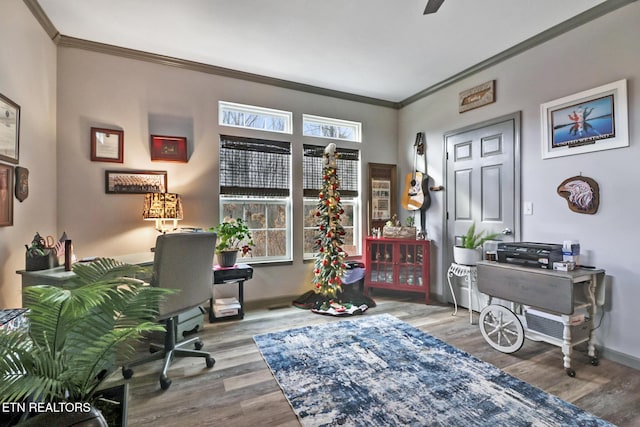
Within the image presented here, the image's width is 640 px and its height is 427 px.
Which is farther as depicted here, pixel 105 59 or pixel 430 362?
pixel 105 59

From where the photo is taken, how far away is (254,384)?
1.94 meters

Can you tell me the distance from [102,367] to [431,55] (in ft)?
11.4

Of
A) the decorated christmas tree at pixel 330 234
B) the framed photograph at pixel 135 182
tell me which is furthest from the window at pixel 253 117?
Result: the framed photograph at pixel 135 182

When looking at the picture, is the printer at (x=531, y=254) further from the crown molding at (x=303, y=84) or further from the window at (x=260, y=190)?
the window at (x=260, y=190)

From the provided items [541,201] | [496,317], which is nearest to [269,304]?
[496,317]

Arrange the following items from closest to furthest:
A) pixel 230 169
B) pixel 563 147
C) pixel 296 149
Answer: pixel 563 147
pixel 230 169
pixel 296 149

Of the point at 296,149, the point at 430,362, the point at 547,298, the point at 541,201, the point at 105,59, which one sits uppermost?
the point at 105,59

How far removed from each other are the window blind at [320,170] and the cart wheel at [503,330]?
215 centimetres

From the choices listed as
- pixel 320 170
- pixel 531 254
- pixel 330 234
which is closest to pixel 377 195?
pixel 320 170

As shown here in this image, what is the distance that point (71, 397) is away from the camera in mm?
818

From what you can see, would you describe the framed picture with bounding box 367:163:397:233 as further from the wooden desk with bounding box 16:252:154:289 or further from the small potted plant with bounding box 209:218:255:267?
the wooden desk with bounding box 16:252:154:289

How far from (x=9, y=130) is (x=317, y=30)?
2377 millimetres

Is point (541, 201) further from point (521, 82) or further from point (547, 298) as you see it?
point (521, 82)

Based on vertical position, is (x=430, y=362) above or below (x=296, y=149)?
below
